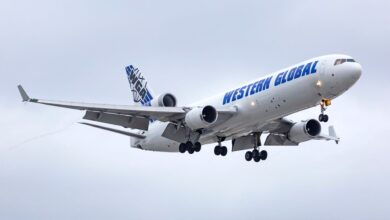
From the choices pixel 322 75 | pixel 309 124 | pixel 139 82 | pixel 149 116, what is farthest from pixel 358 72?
pixel 139 82

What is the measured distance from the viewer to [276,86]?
53844mm

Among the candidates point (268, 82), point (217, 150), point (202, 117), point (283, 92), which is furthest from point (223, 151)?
point (283, 92)

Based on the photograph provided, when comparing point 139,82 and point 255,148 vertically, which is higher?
point 139,82

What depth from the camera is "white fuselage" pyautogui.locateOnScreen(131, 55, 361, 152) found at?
51.9 m

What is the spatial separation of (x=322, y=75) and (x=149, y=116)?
12.4 meters

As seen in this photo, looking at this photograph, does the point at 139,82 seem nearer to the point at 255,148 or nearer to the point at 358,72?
the point at 255,148

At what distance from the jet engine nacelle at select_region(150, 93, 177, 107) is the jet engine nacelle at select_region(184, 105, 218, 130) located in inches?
216

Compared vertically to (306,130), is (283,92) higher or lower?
lower

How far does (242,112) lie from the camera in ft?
182

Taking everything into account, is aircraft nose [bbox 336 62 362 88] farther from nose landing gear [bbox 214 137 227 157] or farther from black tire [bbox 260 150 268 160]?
nose landing gear [bbox 214 137 227 157]

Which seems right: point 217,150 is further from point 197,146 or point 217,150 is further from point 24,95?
point 24,95

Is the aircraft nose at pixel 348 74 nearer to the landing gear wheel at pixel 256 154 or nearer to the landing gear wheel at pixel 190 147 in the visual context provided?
the landing gear wheel at pixel 190 147

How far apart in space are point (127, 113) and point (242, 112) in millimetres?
7612

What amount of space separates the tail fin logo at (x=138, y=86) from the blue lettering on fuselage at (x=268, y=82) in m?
9.33
